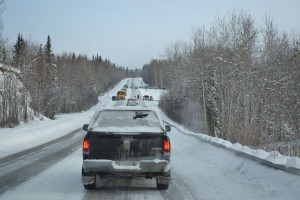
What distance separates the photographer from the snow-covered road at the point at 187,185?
835cm

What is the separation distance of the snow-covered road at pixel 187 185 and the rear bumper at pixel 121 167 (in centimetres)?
46

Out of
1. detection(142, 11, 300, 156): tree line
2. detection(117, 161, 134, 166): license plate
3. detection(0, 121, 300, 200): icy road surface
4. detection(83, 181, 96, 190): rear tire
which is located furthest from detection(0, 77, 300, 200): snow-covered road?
detection(142, 11, 300, 156): tree line

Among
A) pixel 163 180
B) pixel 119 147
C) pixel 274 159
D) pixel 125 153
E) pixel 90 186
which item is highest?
pixel 119 147

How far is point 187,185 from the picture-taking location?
984cm

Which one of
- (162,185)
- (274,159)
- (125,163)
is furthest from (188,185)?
(274,159)

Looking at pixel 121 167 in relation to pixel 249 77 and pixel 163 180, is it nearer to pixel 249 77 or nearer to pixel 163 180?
pixel 163 180

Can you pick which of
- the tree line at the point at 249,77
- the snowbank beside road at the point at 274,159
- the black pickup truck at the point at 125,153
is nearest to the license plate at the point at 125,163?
the black pickup truck at the point at 125,153

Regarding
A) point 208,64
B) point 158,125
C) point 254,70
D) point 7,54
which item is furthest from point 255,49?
point 158,125

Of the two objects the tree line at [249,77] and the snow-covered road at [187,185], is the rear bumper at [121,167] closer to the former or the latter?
the snow-covered road at [187,185]

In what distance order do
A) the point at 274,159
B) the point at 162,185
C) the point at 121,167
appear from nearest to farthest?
the point at 121,167, the point at 162,185, the point at 274,159

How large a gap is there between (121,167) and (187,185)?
1961 millimetres

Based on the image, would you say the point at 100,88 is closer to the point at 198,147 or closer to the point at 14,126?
the point at 14,126

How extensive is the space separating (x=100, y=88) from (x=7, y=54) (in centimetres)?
12061

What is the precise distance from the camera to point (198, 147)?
63.2 feet
